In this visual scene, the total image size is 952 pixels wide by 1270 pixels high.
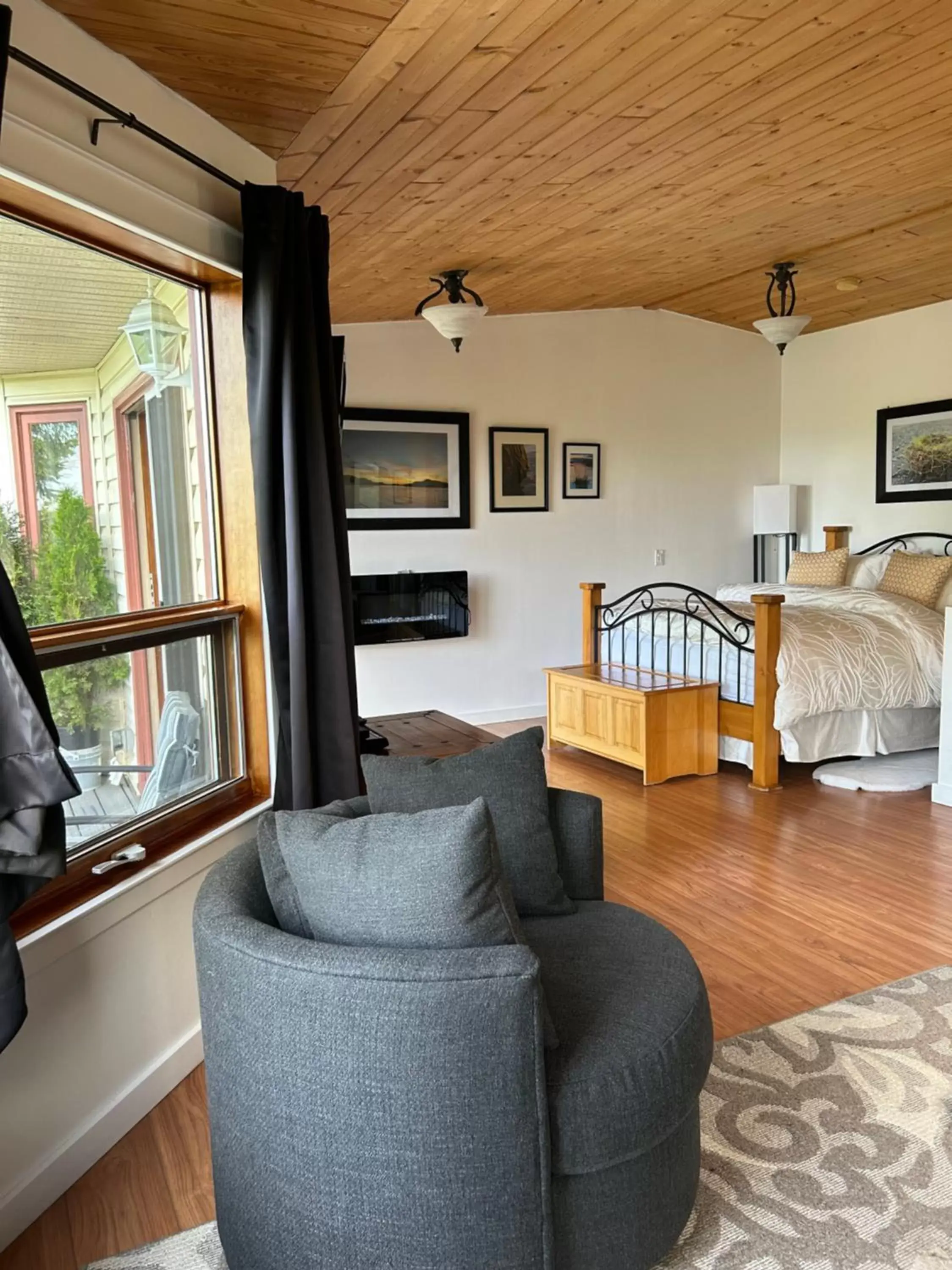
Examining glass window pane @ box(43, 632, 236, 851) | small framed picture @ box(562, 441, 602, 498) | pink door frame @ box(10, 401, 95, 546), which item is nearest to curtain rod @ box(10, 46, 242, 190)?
pink door frame @ box(10, 401, 95, 546)

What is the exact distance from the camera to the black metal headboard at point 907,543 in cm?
613

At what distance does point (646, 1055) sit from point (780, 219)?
13.6ft

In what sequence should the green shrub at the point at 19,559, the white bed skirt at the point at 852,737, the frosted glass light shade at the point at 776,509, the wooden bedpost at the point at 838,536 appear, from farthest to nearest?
the frosted glass light shade at the point at 776,509 → the wooden bedpost at the point at 838,536 → the white bed skirt at the point at 852,737 → the green shrub at the point at 19,559

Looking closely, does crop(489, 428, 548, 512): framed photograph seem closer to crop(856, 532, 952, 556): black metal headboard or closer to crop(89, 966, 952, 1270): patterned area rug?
crop(856, 532, 952, 556): black metal headboard

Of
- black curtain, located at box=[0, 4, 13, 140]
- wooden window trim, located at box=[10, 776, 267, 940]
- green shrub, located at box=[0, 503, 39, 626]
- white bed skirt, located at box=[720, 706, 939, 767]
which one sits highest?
black curtain, located at box=[0, 4, 13, 140]

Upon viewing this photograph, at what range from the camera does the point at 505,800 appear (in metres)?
2.13

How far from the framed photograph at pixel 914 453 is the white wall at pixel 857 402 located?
61 millimetres

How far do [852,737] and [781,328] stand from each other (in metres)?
2.21

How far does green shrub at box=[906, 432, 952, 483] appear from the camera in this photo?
615cm

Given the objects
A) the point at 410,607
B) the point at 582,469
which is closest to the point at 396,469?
the point at 410,607

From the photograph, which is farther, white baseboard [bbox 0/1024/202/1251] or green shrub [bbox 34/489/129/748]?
green shrub [bbox 34/489/129/748]

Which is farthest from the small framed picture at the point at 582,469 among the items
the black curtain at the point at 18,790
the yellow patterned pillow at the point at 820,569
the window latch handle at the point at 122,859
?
the black curtain at the point at 18,790

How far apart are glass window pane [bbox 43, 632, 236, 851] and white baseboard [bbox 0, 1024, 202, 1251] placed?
59cm

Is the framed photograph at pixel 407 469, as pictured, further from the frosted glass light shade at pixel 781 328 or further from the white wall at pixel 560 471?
the frosted glass light shade at pixel 781 328
